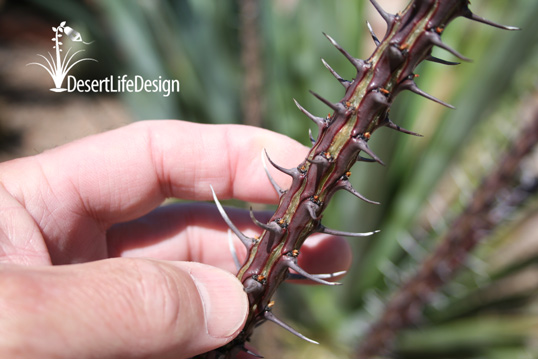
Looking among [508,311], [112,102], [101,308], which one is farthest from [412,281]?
[112,102]

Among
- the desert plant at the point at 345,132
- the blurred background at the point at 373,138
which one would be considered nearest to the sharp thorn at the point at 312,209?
the desert plant at the point at 345,132

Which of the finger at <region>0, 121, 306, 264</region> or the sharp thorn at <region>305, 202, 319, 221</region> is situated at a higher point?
the sharp thorn at <region>305, 202, 319, 221</region>

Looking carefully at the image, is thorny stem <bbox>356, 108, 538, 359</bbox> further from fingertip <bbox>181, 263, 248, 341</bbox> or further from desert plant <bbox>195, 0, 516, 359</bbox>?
fingertip <bbox>181, 263, 248, 341</bbox>

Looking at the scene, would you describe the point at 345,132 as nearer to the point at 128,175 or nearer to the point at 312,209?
the point at 312,209

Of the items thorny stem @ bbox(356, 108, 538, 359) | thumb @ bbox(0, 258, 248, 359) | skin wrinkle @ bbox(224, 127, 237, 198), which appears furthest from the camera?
thorny stem @ bbox(356, 108, 538, 359)

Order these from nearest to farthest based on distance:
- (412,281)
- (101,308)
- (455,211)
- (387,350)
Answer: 1. (101,308)
2. (412,281)
3. (387,350)
4. (455,211)

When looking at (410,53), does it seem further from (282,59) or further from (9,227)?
(282,59)

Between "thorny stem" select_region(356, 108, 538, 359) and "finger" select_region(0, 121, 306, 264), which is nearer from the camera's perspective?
"finger" select_region(0, 121, 306, 264)

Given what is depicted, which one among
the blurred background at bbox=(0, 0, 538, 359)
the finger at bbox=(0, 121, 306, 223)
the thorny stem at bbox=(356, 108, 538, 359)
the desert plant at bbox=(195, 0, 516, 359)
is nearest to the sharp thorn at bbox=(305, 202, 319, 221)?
the desert plant at bbox=(195, 0, 516, 359)
